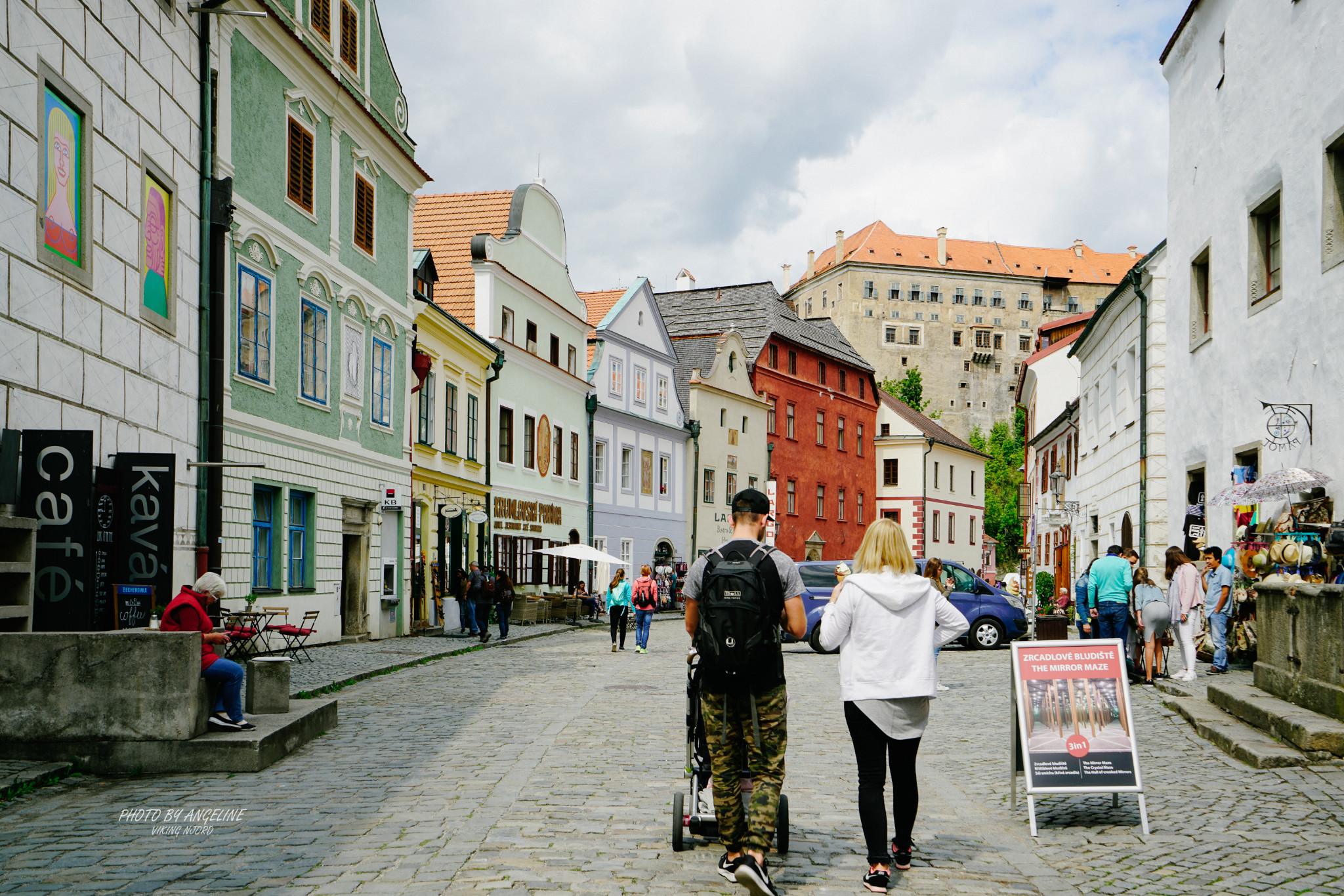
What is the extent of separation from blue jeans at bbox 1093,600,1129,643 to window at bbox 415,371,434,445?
55.0 ft

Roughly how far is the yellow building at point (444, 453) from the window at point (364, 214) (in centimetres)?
287

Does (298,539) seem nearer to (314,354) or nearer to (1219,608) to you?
(314,354)

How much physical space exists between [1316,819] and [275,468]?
16.3 m

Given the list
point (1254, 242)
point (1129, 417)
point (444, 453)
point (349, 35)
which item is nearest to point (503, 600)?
point (444, 453)

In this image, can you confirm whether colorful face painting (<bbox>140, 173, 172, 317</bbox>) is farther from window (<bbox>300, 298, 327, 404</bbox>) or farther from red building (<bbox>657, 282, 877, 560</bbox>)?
red building (<bbox>657, 282, 877, 560</bbox>)

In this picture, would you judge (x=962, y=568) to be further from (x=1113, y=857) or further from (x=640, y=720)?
(x=1113, y=857)

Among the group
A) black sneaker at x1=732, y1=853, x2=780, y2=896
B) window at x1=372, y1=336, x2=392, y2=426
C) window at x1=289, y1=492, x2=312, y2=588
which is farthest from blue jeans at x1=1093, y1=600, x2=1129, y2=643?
window at x1=372, y1=336, x2=392, y2=426

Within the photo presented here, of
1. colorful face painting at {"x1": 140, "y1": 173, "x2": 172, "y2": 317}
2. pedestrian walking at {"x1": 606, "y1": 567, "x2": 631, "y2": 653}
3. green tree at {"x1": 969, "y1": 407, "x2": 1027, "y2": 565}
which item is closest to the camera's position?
colorful face painting at {"x1": 140, "y1": 173, "x2": 172, "y2": 317}

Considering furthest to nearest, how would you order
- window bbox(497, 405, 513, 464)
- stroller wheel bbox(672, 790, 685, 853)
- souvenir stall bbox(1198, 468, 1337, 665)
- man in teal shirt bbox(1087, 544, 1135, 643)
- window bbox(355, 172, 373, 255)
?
window bbox(497, 405, 513, 464) → window bbox(355, 172, 373, 255) → man in teal shirt bbox(1087, 544, 1135, 643) → souvenir stall bbox(1198, 468, 1337, 665) → stroller wheel bbox(672, 790, 685, 853)

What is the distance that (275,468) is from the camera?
2012 cm

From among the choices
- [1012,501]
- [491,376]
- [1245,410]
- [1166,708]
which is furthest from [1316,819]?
[1012,501]

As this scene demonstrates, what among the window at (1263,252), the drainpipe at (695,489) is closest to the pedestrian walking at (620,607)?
the window at (1263,252)

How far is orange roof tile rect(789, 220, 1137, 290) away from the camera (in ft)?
422

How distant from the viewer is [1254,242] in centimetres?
1631
